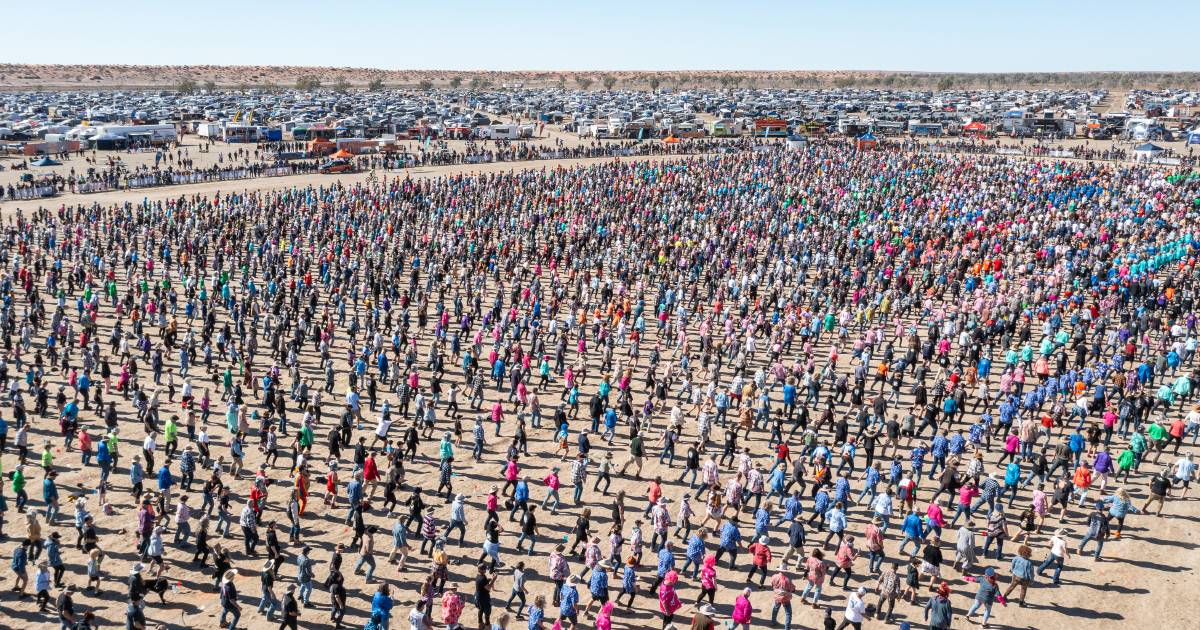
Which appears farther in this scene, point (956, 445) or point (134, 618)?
point (956, 445)

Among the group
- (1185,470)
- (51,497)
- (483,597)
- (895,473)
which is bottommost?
(51,497)

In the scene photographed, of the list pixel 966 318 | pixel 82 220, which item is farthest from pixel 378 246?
pixel 966 318

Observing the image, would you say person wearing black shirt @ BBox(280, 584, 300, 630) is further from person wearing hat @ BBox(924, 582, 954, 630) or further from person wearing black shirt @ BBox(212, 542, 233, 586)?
person wearing hat @ BBox(924, 582, 954, 630)

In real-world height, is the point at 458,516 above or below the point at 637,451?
below

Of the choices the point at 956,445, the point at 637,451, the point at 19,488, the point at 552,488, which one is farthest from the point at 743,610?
the point at 19,488

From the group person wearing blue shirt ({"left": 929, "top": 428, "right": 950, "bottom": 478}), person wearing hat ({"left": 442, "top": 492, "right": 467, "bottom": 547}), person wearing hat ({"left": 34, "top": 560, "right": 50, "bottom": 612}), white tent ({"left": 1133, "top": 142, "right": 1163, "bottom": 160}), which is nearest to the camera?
person wearing hat ({"left": 34, "top": 560, "right": 50, "bottom": 612})

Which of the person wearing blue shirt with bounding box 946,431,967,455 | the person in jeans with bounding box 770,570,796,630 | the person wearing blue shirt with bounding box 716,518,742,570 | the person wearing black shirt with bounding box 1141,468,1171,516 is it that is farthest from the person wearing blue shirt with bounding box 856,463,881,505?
the person wearing black shirt with bounding box 1141,468,1171,516

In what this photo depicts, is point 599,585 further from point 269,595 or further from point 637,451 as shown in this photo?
point 637,451

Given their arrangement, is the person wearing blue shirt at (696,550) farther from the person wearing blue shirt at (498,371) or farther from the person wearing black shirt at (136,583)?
the person wearing blue shirt at (498,371)

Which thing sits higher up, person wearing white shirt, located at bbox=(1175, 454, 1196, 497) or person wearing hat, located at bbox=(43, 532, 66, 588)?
person wearing white shirt, located at bbox=(1175, 454, 1196, 497)

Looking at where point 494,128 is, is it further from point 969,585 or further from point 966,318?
point 969,585
